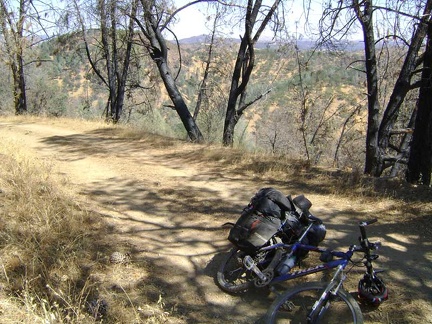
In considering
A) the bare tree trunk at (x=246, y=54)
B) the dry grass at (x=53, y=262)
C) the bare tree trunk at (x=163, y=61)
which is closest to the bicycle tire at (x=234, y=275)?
the dry grass at (x=53, y=262)

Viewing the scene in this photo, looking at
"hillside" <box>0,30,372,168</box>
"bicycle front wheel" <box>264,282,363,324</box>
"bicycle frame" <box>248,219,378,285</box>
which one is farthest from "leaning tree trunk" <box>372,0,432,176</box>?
"bicycle front wheel" <box>264,282,363,324</box>

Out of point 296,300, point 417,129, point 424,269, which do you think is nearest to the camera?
point 296,300

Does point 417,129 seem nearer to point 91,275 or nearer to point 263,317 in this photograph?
point 263,317

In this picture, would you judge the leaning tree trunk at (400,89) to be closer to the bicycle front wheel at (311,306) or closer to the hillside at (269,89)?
the hillside at (269,89)

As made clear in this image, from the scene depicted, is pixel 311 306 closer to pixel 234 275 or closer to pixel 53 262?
pixel 234 275

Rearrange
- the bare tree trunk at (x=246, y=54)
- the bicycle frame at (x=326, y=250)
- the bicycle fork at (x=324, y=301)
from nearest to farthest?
the bicycle fork at (x=324, y=301) → the bicycle frame at (x=326, y=250) → the bare tree trunk at (x=246, y=54)

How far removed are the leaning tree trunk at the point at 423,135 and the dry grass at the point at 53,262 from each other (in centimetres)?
541

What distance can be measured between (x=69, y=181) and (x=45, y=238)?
85.2 inches

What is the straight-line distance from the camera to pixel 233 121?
11602mm

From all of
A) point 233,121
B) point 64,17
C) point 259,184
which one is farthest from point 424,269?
point 233,121

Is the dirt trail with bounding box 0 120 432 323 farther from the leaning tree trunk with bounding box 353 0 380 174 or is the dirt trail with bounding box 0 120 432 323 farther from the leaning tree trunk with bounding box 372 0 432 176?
the leaning tree trunk with bounding box 372 0 432 176

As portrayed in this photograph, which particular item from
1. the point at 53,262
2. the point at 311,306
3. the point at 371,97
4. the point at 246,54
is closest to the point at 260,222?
the point at 311,306

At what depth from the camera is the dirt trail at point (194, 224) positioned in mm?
3408

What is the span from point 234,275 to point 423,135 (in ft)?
15.6
